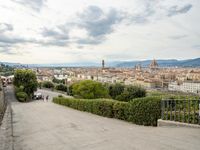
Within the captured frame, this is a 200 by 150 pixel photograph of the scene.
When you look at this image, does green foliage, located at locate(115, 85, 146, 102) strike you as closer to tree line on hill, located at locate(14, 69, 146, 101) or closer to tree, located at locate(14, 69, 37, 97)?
tree line on hill, located at locate(14, 69, 146, 101)

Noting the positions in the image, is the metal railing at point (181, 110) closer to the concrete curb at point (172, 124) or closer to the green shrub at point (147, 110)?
the concrete curb at point (172, 124)

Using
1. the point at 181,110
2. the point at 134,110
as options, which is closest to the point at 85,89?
the point at 134,110

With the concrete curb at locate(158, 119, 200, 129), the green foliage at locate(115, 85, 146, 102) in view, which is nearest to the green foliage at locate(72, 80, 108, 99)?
the green foliage at locate(115, 85, 146, 102)

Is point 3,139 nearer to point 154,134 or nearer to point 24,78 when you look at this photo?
point 154,134

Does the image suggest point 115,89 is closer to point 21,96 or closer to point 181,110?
point 21,96

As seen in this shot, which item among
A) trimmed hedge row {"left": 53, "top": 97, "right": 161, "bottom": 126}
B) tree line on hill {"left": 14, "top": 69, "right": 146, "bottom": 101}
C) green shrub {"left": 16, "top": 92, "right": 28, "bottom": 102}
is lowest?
green shrub {"left": 16, "top": 92, "right": 28, "bottom": 102}

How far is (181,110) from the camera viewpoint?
10.3 metres

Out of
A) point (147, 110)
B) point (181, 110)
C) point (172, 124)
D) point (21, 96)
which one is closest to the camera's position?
point (172, 124)

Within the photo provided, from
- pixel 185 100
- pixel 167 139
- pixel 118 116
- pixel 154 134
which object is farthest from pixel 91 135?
pixel 118 116

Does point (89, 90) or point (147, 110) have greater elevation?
point (147, 110)

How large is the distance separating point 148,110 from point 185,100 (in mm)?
1675

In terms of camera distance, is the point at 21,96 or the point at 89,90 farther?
the point at 21,96

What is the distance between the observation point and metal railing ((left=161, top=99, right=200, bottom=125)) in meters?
9.32

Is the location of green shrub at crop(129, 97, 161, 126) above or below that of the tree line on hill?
above
